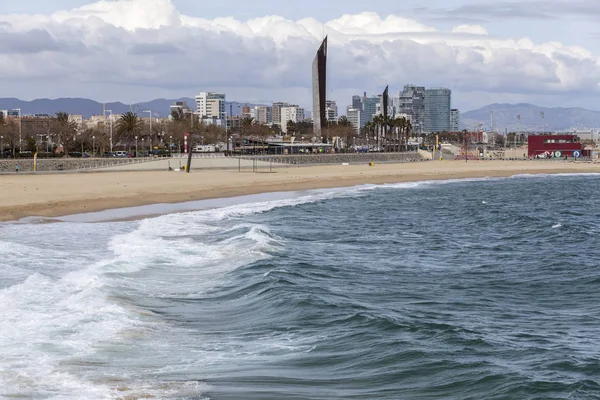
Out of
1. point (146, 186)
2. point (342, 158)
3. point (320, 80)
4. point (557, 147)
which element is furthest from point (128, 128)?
point (557, 147)

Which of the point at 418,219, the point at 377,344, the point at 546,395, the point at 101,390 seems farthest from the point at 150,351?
the point at 418,219

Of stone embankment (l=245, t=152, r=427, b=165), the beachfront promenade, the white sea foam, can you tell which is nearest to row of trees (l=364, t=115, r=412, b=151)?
stone embankment (l=245, t=152, r=427, b=165)

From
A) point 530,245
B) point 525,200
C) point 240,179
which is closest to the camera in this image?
point 530,245

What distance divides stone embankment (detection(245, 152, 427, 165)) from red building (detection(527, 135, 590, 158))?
83.8 ft

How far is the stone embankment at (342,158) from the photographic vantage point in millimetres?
95312

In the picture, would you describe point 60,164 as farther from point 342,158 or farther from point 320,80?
point 320,80

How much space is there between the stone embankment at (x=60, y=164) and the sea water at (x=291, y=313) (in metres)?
46.1

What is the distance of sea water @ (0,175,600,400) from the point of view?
11.7 metres

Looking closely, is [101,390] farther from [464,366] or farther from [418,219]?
[418,219]

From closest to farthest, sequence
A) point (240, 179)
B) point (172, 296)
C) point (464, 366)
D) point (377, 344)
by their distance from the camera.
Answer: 1. point (464, 366)
2. point (377, 344)
3. point (172, 296)
4. point (240, 179)

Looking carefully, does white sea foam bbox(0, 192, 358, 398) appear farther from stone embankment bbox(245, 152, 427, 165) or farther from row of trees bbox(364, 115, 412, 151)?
row of trees bbox(364, 115, 412, 151)

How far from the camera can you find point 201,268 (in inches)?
856

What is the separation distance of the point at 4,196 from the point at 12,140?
58.7 meters

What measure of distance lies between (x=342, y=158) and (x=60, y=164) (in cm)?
4299
